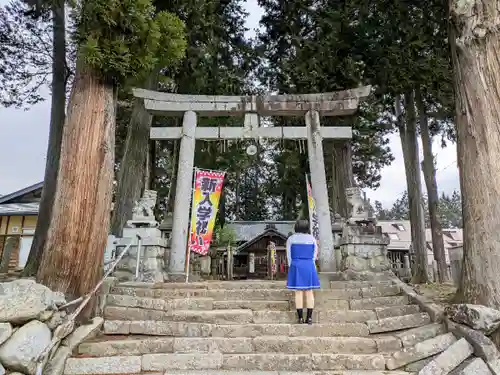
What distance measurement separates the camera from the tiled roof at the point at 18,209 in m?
16.4

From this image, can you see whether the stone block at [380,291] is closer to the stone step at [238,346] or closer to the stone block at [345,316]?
the stone block at [345,316]

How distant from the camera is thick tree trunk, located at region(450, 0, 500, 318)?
430 centimetres

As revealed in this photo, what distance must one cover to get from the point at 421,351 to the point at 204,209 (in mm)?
4720

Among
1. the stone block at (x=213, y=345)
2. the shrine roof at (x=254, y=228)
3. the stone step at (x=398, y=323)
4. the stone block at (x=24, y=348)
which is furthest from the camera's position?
the shrine roof at (x=254, y=228)

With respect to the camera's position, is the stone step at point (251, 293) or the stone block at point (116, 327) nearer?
the stone block at point (116, 327)

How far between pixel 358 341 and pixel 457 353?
98 cm

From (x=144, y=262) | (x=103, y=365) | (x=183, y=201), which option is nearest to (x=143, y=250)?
(x=144, y=262)

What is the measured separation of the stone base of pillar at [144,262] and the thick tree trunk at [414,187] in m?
8.42

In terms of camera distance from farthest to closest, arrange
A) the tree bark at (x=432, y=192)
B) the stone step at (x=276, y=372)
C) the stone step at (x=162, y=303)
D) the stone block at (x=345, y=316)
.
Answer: the tree bark at (x=432, y=192) → the stone step at (x=162, y=303) → the stone block at (x=345, y=316) → the stone step at (x=276, y=372)

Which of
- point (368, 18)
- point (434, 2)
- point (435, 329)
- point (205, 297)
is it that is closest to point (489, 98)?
point (435, 329)

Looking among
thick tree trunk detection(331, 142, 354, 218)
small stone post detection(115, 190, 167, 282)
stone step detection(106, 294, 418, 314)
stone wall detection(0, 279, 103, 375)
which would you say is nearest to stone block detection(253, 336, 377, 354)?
stone step detection(106, 294, 418, 314)

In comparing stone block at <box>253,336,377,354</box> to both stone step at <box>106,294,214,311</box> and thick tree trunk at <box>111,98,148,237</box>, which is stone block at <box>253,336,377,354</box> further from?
thick tree trunk at <box>111,98,148,237</box>

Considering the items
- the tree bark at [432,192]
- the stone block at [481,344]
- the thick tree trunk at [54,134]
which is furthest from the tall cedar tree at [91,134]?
the tree bark at [432,192]

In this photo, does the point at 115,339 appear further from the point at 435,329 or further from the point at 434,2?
the point at 434,2
